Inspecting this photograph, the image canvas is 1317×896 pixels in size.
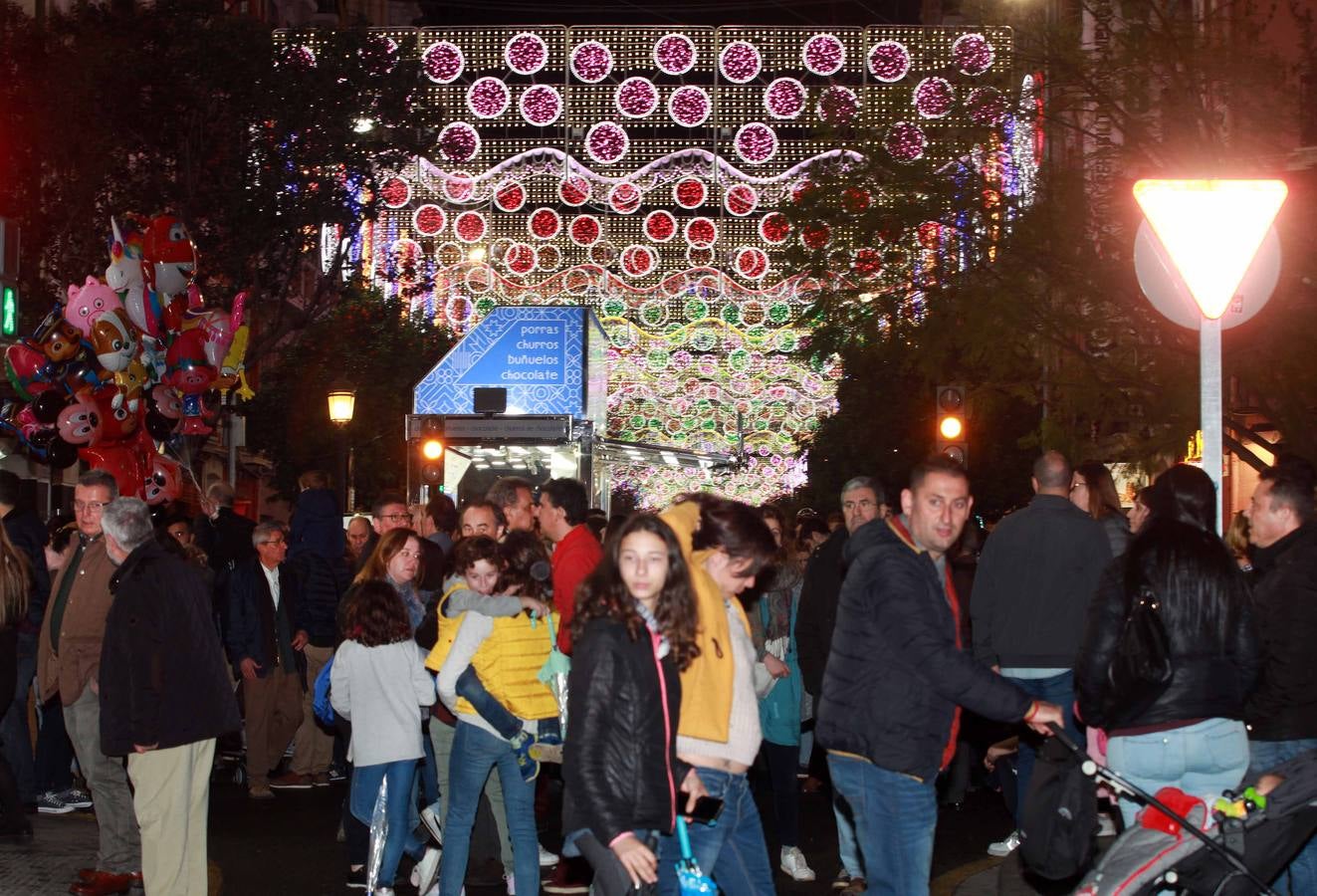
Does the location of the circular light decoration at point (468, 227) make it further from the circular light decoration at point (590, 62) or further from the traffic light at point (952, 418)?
the traffic light at point (952, 418)

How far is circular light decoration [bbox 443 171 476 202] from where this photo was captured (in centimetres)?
3089

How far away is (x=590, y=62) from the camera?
100 ft

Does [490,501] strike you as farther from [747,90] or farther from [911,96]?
[747,90]

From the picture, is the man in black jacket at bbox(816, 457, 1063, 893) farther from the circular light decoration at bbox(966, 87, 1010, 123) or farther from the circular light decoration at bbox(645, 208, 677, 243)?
the circular light decoration at bbox(645, 208, 677, 243)

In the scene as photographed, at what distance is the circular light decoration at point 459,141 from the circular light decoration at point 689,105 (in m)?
3.41

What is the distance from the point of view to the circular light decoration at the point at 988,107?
19594 millimetres

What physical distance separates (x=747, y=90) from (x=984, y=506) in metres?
15.6

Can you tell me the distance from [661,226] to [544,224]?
2.01m

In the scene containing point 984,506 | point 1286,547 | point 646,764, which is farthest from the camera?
point 984,506

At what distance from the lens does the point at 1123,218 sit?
20.2 m

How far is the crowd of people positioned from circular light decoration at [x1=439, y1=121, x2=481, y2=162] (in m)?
15.7

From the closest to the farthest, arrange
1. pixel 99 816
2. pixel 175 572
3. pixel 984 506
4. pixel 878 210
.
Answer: pixel 175 572 → pixel 99 816 → pixel 878 210 → pixel 984 506

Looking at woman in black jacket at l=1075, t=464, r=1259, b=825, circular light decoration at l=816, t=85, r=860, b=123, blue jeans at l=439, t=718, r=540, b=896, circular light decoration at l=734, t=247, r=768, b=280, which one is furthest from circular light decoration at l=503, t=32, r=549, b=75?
woman in black jacket at l=1075, t=464, r=1259, b=825

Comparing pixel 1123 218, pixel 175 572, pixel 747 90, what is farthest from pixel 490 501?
pixel 747 90
